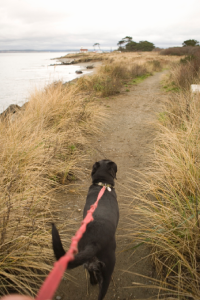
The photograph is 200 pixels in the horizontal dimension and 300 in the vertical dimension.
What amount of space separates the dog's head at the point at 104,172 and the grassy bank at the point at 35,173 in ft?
1.91

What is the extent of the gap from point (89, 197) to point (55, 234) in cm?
95

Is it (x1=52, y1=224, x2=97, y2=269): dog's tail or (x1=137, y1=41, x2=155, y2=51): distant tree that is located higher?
(x1=137, y1=41, x2=155, y2=51): distant tree

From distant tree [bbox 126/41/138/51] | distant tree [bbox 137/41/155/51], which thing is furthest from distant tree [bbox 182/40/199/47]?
distant tree [bbox 126/41/138/51]

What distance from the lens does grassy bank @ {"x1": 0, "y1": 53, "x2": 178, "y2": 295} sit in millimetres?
1629

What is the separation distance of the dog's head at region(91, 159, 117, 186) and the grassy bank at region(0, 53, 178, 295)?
0.58 metres

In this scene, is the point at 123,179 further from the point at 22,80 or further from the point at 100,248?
the point at 22,80

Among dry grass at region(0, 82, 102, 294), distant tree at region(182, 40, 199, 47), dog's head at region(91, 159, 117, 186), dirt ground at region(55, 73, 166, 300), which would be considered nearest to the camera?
dry grass at region(0, 82, 102, 294)

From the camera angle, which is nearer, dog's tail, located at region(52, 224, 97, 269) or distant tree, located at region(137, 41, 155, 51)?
dog's tail, located at region(52, 224, 97, 269)

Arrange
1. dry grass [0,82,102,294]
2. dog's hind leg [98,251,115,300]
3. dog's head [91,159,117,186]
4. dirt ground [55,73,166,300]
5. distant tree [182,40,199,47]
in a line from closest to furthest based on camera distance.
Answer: dog's hind leg [98,251,115,300] → dry grass [0,82,102,294] → dirt ground [55,73,166,300] → dog's head [91,159,117,186] → distant tree [182,40,199,47]

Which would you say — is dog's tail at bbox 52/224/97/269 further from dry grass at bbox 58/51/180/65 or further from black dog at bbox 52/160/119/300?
dry grass at bbox 58/51/180/65

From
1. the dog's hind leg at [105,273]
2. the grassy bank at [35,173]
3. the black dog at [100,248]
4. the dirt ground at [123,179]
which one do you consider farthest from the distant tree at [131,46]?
the dog's hind leg at [105,273]

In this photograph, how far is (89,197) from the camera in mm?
2035

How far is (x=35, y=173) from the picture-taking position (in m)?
2.58

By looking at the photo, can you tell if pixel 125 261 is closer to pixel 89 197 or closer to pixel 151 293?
pixel 151 293
